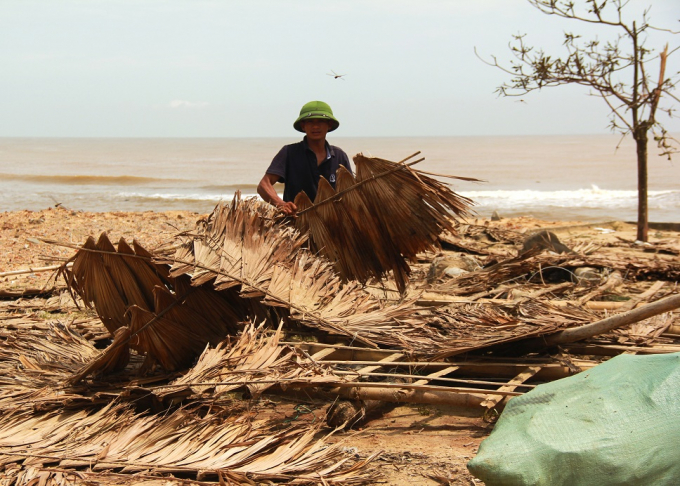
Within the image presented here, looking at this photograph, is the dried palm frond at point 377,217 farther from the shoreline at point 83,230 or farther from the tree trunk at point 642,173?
the tree trunk at point 642,173

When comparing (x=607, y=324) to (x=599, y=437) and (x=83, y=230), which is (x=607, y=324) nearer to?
(x=599, y=437)

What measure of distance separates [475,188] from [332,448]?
19606mm

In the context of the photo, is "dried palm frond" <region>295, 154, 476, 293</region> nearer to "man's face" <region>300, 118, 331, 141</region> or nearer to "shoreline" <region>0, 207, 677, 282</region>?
"man's face" <region>300, 118, 331, 141</region>

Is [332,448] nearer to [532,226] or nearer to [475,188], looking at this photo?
[532,226]

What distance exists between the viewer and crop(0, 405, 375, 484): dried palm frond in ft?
7.20

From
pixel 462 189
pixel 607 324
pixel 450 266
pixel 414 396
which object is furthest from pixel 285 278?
pixel 462 189

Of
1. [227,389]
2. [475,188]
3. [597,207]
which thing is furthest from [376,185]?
[475,188]

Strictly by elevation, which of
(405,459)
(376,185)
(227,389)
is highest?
(376,185)

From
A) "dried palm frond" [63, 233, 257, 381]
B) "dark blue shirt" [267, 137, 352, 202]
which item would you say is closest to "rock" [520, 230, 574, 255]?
"dark blue shirt" [267, 137, 352, 202]

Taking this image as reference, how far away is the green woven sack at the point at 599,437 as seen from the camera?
1832 millimetres

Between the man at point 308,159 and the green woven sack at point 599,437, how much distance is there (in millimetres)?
2688

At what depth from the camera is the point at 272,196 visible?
4.28 metres

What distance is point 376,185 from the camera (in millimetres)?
3721

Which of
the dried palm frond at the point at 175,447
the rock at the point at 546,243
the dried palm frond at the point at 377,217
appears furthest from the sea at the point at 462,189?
the dried palm frond at the point at 175,447
